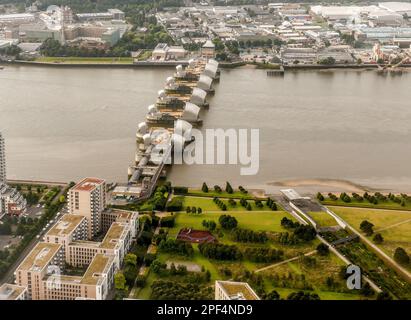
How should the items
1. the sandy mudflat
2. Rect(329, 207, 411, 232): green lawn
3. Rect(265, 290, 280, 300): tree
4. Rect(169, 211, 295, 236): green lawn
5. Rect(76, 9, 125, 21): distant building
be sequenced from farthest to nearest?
Rect(76, 9, 125, 21): distant building, the sandy mudflat, Rect(329, 207, 411, 232): green lawn, Rect(169, 211, 295, 236): green lawn, Rect(265, 290, 280, 300): tree

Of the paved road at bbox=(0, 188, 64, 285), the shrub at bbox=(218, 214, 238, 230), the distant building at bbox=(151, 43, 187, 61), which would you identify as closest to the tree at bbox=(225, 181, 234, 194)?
the shrub at bbox=(218, 214, 238, 230)

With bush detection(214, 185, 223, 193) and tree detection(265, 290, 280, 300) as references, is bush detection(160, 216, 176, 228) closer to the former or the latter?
bush detection(214, 185, 223, 193)

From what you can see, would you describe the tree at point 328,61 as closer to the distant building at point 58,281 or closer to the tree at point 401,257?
the tree at point 401,257

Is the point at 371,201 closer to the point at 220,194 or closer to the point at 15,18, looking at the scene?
the point at 220,194

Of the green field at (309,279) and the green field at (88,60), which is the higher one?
the green field at (88,60)

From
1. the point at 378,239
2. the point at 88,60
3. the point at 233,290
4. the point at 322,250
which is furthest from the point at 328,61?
the point at 233,290

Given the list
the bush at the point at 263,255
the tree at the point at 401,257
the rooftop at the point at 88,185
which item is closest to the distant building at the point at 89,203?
the rooftop at the point at 88,185
